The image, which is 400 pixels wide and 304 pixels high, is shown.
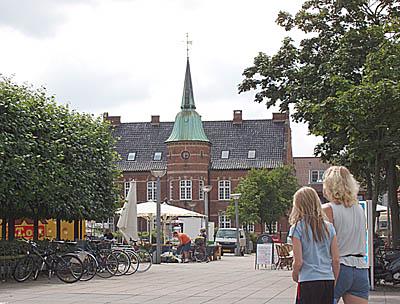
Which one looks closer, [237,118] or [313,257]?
[313,257]

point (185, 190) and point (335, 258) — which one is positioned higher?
point (185, 190)

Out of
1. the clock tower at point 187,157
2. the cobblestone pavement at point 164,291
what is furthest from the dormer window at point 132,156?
the cobblestone pavement at point 164,291

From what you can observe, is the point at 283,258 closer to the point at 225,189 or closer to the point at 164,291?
the point at 164,291

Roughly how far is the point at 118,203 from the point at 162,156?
6239 cm

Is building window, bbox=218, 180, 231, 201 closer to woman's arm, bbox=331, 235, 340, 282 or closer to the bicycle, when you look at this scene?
the bicycle

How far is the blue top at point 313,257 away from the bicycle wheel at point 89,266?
15.9m

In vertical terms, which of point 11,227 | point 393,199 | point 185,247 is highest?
point 393,199

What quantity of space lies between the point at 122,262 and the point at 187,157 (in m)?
62.3

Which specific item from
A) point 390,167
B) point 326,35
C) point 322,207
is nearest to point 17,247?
point 390,167

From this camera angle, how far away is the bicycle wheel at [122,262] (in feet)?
83.9

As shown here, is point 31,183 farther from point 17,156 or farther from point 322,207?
point 322,207

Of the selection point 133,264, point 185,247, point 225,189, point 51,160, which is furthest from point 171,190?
point 51,160

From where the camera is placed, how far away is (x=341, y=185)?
8.11 meters

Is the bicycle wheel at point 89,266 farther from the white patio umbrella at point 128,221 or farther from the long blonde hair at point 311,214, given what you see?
the long blonde hair at point 311,214
